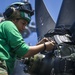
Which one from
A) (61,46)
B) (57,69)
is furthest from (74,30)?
(57,69)

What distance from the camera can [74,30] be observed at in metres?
6.29

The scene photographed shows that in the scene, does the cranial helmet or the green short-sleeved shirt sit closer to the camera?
the green short-sleeved shirt

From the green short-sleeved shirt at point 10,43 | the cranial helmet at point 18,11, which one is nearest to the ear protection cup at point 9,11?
the cranial helmet at point 18,11

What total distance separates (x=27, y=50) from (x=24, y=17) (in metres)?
0.47

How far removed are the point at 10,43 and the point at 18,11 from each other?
533mm

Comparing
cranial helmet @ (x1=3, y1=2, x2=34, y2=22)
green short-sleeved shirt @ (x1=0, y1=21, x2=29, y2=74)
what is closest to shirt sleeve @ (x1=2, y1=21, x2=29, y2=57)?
green short-sleeved shirt @ (x1=0, y1=21, x2=29, y2=74)

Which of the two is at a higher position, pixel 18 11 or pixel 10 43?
pixel 18 11

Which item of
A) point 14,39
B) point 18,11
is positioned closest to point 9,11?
point 18,11

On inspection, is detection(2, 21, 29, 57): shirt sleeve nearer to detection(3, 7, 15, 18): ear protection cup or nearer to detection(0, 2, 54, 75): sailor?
detection(0, 2, 54, 75): sailor

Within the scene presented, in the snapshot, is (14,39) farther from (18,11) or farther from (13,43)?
(18,11)

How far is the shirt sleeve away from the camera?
316cm

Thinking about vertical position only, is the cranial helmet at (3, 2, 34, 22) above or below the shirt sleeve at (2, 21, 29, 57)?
above

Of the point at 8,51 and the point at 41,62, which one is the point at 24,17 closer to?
the point at 8,51

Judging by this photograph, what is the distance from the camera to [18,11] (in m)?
3.51
